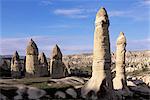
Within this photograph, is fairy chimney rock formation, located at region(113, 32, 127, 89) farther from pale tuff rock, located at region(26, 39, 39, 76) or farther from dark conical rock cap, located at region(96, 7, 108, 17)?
pale tuff rock, located at region(26, 39, 39, 76)

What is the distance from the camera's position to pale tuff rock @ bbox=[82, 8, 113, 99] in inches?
1125

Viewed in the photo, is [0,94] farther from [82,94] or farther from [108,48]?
[108,48]

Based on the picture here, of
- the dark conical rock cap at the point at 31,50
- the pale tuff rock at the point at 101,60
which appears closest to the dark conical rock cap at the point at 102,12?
the pale tuff rock at the point at 101,60

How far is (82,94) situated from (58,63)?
10.4 m

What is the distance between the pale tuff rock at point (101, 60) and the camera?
2858cm

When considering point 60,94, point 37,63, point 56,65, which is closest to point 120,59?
point 56,65

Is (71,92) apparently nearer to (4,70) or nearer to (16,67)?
(16,67)

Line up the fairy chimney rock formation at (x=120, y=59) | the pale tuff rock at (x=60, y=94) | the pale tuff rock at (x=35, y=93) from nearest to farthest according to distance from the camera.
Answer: the pale tuff rock at (x=35, y=93)
the pale tuff rock at (x=60, y=94)
the fairy chimney rock formation at (x=120, y=59)

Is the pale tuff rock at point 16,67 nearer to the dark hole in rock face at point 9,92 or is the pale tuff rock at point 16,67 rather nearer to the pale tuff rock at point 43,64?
the pale tuff rock at point 43,64

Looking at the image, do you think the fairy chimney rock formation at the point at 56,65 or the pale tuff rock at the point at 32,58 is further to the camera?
the fairy chimney rock formation at the point at 56,65

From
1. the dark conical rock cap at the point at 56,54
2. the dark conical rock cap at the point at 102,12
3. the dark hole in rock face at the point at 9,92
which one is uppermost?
the dark conical rock cap at the point at 102,12

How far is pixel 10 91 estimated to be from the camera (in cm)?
2542

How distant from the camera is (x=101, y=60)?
94.4 ft

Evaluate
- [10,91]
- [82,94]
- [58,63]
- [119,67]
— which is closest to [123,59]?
[119,67]
